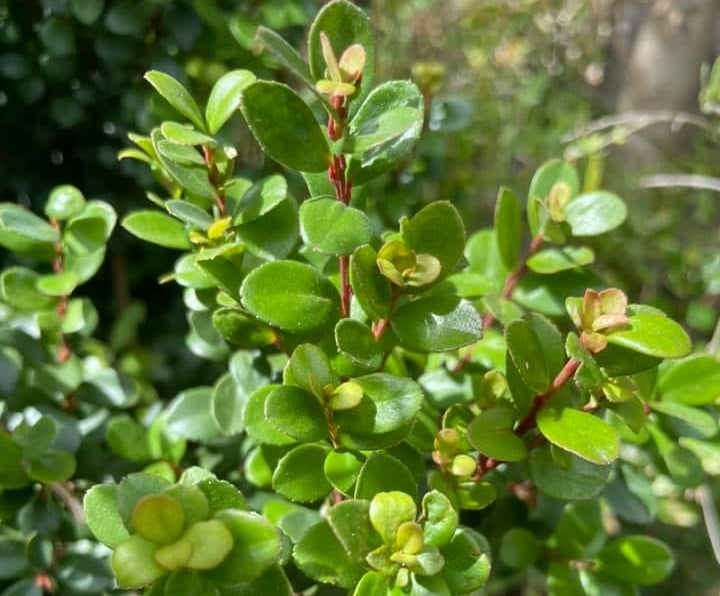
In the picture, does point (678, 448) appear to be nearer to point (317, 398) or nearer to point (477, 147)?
point (317, 398)

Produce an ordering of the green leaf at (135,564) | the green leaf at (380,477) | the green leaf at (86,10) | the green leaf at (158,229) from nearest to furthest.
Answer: the green leaf at (135,564) < the green leaf at (380,477) < the green leaf at (158,229) < the green leaf at (86,10)

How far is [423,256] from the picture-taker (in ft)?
1.63

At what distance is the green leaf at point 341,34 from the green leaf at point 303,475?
0.24 meters

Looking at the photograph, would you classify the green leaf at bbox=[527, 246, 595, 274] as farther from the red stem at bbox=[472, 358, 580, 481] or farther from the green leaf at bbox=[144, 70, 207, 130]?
the green leaf at bbox=[144, 70, 207, 130]

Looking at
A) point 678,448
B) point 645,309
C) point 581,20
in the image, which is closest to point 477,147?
point 581,20

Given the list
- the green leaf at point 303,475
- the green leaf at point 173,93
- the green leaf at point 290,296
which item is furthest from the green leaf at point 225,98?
the green leaf at point 303,475

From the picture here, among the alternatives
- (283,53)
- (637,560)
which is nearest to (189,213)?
(283,53)

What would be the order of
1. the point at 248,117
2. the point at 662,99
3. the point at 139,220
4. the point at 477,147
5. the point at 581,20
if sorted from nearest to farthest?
the point at 248,117, the point at 139,220, the point at 477,147, the point at 581,20, the point at 662,99

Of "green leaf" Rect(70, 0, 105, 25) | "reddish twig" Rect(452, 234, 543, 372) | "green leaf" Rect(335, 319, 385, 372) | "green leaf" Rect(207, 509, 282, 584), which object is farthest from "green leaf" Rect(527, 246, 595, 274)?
"green leaf" Rect(70, 0, 105, 25)

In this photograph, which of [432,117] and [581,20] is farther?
[581,20]

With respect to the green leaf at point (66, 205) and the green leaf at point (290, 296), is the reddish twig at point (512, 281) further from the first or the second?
the green leaf at point (66, 205)

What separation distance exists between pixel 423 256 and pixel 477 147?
1.03m

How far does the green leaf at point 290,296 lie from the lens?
0.50 m

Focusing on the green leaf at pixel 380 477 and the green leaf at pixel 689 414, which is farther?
the green leaf at pixel 689 414
